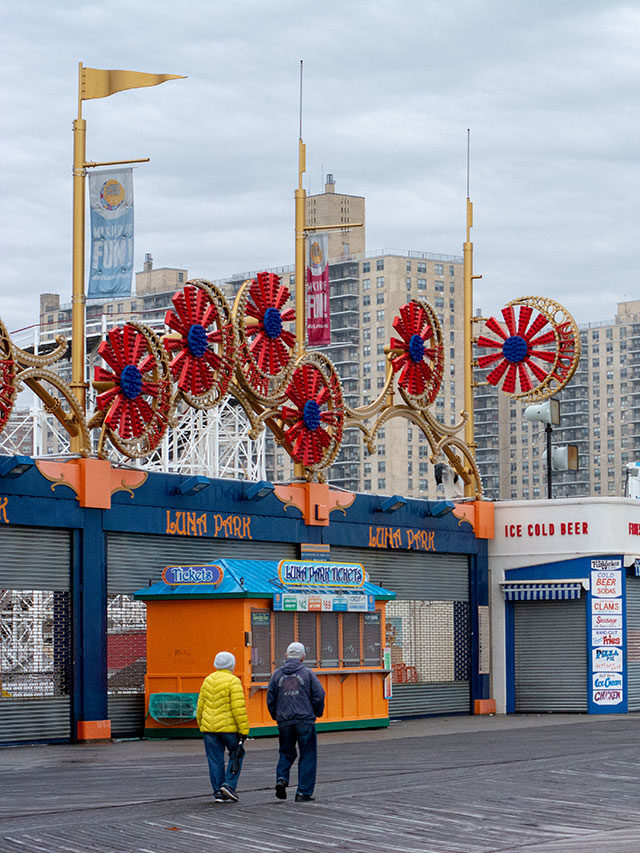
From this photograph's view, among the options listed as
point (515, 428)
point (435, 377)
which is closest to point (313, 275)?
point (435, 377)

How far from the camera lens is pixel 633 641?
34.9m

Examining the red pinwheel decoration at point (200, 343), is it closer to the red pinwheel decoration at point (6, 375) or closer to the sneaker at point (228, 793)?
the red pinwheel decoration at point (6, 375)

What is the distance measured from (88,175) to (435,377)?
434 inches

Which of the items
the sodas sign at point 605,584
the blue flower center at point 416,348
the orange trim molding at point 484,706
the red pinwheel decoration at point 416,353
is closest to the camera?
the sodas sign at point 605,584

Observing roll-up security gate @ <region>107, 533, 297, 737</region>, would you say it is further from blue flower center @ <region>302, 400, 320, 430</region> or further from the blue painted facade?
blue flower center @ <region>302, 400, 320, 430</region>

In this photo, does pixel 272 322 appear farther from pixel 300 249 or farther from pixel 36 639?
pixel 36 639

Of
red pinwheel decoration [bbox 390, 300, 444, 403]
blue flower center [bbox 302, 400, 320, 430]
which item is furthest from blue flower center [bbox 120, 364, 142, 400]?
red pinwheel decoration [bbox 390, 300, 444, 403]

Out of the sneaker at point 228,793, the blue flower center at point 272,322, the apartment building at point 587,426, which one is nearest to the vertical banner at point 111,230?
the blue flower center at point 272,322

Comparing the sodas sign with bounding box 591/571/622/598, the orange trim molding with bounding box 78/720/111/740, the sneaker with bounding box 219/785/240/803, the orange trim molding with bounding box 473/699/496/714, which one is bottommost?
the orange trim molding with bounding box 473/699/496/714

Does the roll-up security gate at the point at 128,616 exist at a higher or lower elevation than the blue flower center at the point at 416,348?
lower

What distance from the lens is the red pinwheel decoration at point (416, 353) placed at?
34688 millimetres

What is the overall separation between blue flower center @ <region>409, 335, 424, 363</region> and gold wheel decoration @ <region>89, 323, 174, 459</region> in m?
8.63

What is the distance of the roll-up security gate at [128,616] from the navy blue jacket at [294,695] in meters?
10.7

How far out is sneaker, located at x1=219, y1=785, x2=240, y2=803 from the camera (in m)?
16.1
